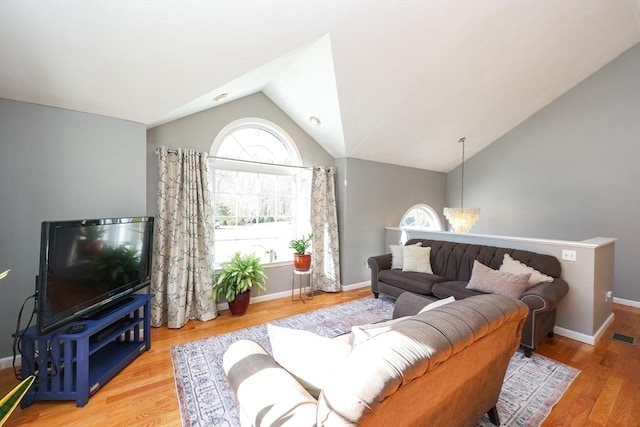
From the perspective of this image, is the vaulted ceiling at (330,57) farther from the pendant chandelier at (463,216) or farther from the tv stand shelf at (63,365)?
the tv stand shelf at (63,365)

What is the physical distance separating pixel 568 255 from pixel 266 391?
136 inches

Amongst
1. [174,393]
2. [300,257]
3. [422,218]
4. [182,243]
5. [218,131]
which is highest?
[218,131]

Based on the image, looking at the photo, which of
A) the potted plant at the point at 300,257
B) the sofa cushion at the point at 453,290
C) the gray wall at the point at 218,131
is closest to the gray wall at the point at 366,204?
the gray wall at the point at 218,131

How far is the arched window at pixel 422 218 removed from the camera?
5609 mm

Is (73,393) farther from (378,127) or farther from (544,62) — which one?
(544,62)

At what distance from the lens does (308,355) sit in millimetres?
1148

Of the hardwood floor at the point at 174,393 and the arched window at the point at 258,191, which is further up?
the arched window at the point at 258,191

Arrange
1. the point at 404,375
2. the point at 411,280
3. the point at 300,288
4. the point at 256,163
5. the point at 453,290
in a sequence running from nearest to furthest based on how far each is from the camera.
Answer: the point at 404,375 → the point at 453,290 → the point at 411,280 → the point at 256,163 → the point at 300,288

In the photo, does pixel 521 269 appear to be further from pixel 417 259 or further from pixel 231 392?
pixel 231 392

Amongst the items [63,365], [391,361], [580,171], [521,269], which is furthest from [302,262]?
[580,171]

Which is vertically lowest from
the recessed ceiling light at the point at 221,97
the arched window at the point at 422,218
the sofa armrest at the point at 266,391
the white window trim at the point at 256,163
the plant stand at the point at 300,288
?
the plant stand at the point at 300,288

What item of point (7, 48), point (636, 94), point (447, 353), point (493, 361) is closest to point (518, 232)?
point (636, 94)

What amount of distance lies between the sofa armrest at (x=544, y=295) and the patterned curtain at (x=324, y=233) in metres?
2.47

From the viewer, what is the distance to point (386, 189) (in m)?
4.93
